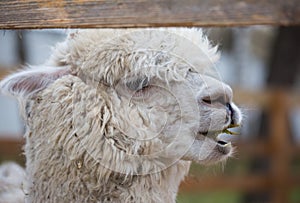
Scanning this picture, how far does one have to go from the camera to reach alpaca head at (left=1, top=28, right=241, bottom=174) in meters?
2.16

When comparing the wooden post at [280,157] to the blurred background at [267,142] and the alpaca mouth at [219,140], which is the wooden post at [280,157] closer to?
the blurred background at [267,142]

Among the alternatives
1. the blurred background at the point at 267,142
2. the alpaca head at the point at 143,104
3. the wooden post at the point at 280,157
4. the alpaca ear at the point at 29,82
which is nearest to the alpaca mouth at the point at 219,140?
the alpaca head at the point at 143,104

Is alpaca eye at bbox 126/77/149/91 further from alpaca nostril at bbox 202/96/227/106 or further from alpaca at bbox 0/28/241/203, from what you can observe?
alpaca nostril at bbox 202/96/227/106

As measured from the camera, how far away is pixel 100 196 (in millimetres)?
2209

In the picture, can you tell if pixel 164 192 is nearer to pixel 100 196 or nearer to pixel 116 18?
pixel 100 196

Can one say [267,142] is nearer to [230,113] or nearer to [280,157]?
[280,157]

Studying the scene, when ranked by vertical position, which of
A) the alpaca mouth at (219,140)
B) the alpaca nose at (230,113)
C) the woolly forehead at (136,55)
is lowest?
the alpaca mouth at (219,140)

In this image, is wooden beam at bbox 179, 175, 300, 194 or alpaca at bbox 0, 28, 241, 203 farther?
wooden beam at bbox 179, 175, 300, 194

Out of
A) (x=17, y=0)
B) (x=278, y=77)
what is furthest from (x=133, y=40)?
(x=278, y=77)

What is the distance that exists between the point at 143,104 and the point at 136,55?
186 mm

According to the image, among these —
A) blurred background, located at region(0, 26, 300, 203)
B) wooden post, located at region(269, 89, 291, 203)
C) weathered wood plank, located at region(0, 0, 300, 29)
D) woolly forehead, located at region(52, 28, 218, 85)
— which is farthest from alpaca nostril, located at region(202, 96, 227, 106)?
wooden post, located at region(269, 89, 291, 203)

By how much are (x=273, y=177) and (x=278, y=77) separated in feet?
6.01

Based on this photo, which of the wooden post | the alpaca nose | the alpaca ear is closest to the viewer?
the alpaca nose

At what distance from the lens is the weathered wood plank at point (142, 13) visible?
1573 millimetres
